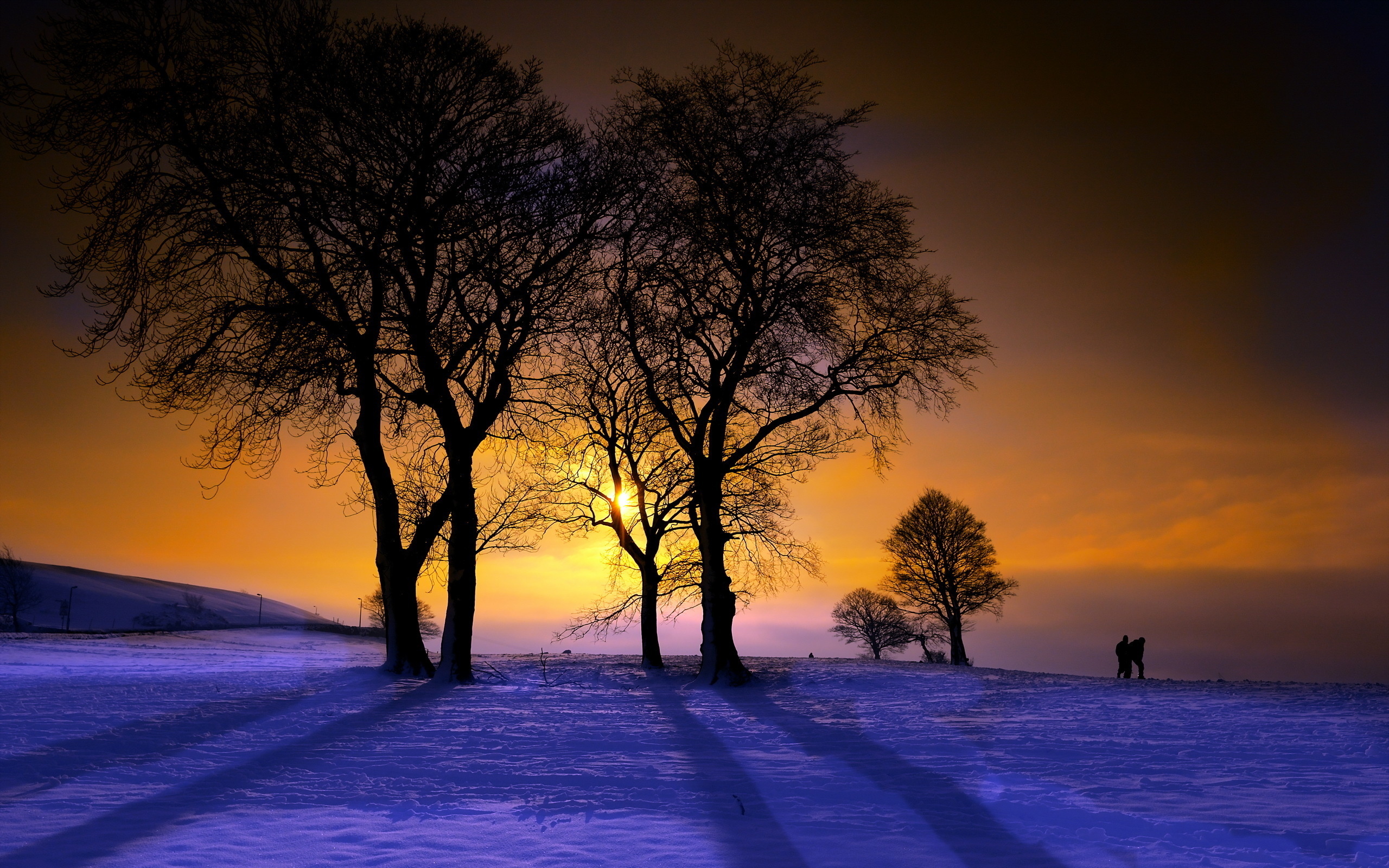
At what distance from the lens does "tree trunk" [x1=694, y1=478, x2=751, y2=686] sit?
21.2m

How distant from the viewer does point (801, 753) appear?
33.7 feet

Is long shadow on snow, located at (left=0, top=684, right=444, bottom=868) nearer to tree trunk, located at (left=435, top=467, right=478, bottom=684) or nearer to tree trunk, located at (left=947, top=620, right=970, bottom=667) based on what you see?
tree trunk, located at (left=435, top=467, right=478, bottom=684)

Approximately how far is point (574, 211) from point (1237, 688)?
1865 cm

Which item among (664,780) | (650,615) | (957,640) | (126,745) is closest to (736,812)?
(664,780)


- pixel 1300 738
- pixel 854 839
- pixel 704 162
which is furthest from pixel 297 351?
pixel 1300 738

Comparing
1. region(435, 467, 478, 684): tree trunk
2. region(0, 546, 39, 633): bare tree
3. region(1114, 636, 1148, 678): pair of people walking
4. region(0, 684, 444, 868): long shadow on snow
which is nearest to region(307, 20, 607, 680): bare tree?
region(435, 467, 478, 684): tree trunk

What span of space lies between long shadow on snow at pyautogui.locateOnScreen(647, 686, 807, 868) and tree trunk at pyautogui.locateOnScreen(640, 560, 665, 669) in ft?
55.7

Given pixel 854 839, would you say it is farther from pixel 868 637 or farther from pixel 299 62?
pixel 868 637

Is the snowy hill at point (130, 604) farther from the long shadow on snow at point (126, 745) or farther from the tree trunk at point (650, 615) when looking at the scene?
the long shadow on snow at point (126, 745)

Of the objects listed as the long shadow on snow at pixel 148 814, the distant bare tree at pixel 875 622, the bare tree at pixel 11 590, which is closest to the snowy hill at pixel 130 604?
the bare tree at pixel 11 590

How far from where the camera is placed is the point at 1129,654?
2945 cm

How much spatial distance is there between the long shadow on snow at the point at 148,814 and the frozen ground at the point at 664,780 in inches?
1.1

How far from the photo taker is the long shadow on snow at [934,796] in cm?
612

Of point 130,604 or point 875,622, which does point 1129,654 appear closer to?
point 875,622
